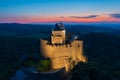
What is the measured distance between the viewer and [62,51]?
32.4 m

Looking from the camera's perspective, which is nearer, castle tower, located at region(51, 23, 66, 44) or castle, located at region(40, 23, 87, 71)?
castle, located at region(40, 23, 87, 71)

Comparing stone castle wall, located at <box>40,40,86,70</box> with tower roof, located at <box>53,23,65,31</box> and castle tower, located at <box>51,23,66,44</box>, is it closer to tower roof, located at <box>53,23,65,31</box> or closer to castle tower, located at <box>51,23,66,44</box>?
castle tower, located at <box>51,23,66,44</box>

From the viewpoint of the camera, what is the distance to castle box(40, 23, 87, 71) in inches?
1257

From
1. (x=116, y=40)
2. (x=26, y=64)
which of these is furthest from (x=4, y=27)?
(x=26, y=64)

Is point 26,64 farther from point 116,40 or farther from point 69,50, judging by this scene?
point 116,40

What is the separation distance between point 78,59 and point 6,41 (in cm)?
8577

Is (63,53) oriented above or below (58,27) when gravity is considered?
below

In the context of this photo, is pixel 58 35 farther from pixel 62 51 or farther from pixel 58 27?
pixel 62 51

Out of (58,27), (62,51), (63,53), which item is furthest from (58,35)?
(63,53)

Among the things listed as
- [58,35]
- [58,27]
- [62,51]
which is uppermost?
[58,27]

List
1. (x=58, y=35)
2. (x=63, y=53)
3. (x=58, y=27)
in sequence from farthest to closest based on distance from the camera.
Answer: (x=58, y=27)
(x=58, y=35)
(x=63, y=53)

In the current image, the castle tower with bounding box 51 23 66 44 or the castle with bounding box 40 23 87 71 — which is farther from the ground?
the castle tower with bounding box 51 23 66 44

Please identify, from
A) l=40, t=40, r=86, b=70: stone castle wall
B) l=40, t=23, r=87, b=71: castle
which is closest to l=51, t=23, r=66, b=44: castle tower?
l=40, t=23, r=87, b=71: castle

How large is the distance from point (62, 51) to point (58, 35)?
2.74 meters
